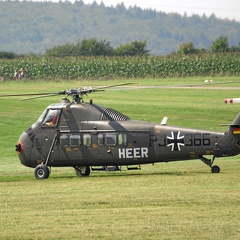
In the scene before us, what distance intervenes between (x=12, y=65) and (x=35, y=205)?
66445 mm

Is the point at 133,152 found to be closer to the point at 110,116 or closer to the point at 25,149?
the point at 110,116

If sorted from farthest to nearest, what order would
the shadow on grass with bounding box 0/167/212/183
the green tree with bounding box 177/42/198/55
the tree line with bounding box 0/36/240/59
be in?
the tree line with bounding box 0/36/240/59
the green tree with bounding box 177/42/198/55
the shadow on grass with bounding box 0/167/212/183

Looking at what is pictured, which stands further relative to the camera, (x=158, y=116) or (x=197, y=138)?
(x=158, y=116)

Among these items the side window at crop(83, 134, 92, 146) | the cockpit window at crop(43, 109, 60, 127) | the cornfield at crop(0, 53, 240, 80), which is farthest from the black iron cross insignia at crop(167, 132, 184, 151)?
the cornfield at crop(0, 53, 240, 80)

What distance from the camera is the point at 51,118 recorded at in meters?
25.8

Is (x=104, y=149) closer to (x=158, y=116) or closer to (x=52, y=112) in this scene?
(x=52, y=112)

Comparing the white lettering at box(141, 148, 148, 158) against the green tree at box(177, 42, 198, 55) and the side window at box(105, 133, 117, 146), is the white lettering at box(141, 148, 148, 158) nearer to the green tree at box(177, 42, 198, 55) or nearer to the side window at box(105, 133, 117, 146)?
the side window at box(105, 133, 117, 146)

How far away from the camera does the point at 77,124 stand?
25.7m

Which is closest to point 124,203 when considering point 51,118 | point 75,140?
point 75,140

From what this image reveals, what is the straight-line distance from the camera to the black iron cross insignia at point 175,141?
2469 centimetres

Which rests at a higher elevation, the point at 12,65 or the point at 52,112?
the point at 52,112

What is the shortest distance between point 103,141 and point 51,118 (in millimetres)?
1613

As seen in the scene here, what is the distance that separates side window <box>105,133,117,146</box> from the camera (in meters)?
25.4

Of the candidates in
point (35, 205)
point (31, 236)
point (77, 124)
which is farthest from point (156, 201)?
point (77, 124)
